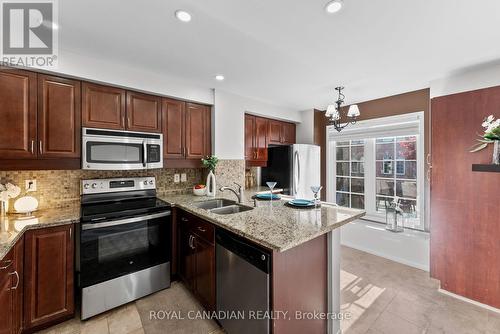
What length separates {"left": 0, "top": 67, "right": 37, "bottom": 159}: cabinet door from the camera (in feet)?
5.98

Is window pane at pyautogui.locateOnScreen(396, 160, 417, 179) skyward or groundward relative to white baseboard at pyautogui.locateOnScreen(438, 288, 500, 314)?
skyward

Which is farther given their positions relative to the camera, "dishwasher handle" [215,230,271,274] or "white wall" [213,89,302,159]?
"white wall" [213,89,302,159]

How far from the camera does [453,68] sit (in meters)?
2.36

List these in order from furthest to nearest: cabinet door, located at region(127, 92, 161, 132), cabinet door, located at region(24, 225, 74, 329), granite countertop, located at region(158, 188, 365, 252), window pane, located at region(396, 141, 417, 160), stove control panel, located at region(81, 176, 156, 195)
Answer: window pane, located at region(396, 141, 417, 160) → cabinet door, located at region(127, 92, 161, 132) → stove control panel, located at region(81, 176, 156, 195) → cabinet door, located at region(24, 225, 74, 329) → granite countertop, located at region(158, 188, 365, 252)

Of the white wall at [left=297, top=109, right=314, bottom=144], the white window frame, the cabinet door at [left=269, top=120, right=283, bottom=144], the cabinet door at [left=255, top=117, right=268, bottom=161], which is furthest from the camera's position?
the white wall at [left=297, top=109, right=314, bottom=144]

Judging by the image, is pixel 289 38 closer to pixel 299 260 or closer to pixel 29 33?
pixel 299 260

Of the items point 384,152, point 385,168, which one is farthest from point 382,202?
point 384,152

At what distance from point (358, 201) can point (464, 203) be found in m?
1.65

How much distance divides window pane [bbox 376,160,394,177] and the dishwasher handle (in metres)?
3.08

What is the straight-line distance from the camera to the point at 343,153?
4.05m

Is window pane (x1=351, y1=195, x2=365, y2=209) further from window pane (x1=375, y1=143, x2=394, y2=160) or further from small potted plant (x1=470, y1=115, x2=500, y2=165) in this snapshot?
small potted plant (x1=470, y1=115, x2=500, y2=165)

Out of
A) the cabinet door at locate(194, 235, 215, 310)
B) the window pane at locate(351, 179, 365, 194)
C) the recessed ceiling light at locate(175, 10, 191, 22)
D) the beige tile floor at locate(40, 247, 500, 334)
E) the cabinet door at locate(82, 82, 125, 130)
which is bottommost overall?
the beige tile floor at locate(40, 247, 500, 334)

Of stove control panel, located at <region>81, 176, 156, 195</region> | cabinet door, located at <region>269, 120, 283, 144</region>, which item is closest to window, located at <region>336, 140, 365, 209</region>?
cabinet door, located at <region>269, 120, 283, 144</region>

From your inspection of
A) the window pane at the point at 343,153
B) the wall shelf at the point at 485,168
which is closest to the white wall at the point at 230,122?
the window pane at the point at 343,153
